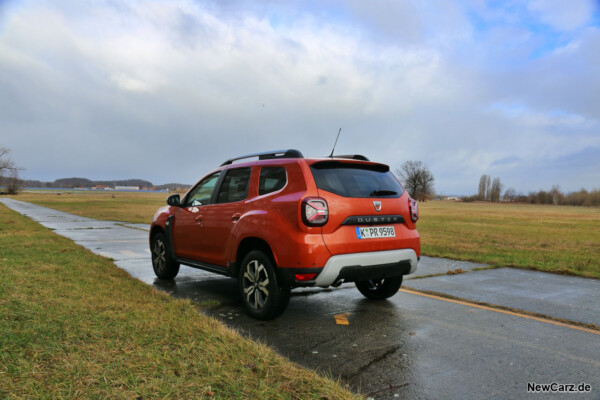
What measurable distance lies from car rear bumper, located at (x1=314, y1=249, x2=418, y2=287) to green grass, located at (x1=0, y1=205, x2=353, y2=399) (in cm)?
111

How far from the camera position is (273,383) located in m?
2.90

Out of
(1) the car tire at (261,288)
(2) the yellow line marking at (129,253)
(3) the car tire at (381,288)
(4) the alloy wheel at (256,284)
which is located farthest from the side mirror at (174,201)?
(2) the yellow line marking at (129,253)

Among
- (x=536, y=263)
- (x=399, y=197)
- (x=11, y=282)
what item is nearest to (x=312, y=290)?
(x=399, y=197)

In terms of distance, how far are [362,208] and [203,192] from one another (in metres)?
2.74

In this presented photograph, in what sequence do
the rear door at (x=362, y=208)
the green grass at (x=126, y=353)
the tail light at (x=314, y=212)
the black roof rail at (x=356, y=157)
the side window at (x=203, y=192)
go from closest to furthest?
1. the green grass at (x=126, y=353)
2. the tail light at (x=314, y=212)
3. the rear door at (x=362, y=208)
4. the black roof rail at (x=356, y=157)
5. the side window at (x=203, y=192)

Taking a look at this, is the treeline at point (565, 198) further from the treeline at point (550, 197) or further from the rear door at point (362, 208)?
the rear door at point (362, 208)

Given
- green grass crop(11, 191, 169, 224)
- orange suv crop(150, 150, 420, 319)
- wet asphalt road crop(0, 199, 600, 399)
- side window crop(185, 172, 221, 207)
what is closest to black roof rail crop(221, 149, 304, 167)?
orange suv crop(150, 150, 420, 319)

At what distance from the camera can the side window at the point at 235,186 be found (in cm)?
535

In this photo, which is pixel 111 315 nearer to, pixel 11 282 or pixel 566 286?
pixel 11 282

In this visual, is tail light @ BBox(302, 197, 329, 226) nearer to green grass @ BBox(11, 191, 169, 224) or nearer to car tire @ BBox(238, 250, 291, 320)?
car tire @ BBox(238, 250, 291, 320)

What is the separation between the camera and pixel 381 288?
5840 mm

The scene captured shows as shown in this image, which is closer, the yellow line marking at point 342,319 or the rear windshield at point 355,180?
the rear windshield at point 355,180

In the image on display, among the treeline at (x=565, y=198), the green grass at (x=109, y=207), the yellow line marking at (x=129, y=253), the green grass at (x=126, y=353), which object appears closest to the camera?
the green grass at (x=126, y=353)

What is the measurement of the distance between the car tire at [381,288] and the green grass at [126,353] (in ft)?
8.15
